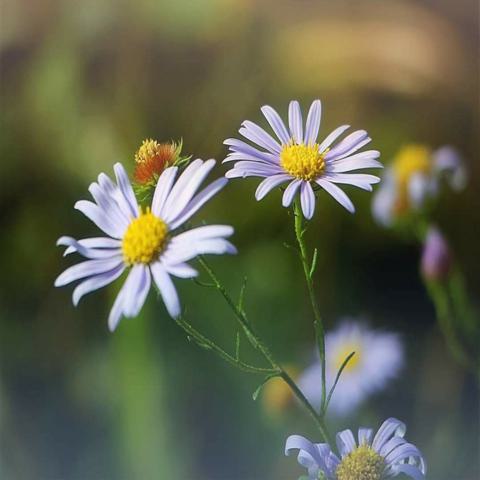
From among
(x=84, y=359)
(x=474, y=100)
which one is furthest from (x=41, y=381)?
(x=474, y=100)

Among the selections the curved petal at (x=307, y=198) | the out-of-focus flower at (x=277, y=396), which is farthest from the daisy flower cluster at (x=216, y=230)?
the out-of-focus flower at (x=277, y=396)

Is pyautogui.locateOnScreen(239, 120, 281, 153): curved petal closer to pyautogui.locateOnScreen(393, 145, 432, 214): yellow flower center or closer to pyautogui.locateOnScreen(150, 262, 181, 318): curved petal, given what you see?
pyautogui.locateOnScreen(150, 262, 181, 318): curved petal

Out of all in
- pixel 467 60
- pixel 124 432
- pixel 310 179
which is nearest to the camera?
pixel 310 179

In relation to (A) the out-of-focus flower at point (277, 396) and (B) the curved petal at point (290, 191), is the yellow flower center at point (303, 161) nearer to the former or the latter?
(B) the curved petal at point (290, 191)

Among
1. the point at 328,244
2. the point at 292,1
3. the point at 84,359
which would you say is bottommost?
the point at 84,359

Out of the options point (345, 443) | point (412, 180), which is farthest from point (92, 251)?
point (412, 180)

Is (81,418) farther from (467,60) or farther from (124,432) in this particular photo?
(467,60)

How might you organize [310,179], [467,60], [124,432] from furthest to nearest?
[467,60]
[124,432]
[310,179]

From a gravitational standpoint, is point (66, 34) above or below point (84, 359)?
above

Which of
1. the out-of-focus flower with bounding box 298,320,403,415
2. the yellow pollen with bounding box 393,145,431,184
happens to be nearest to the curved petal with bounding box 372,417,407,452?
the out-of-focus flower with bounding box 298,320,403,415
